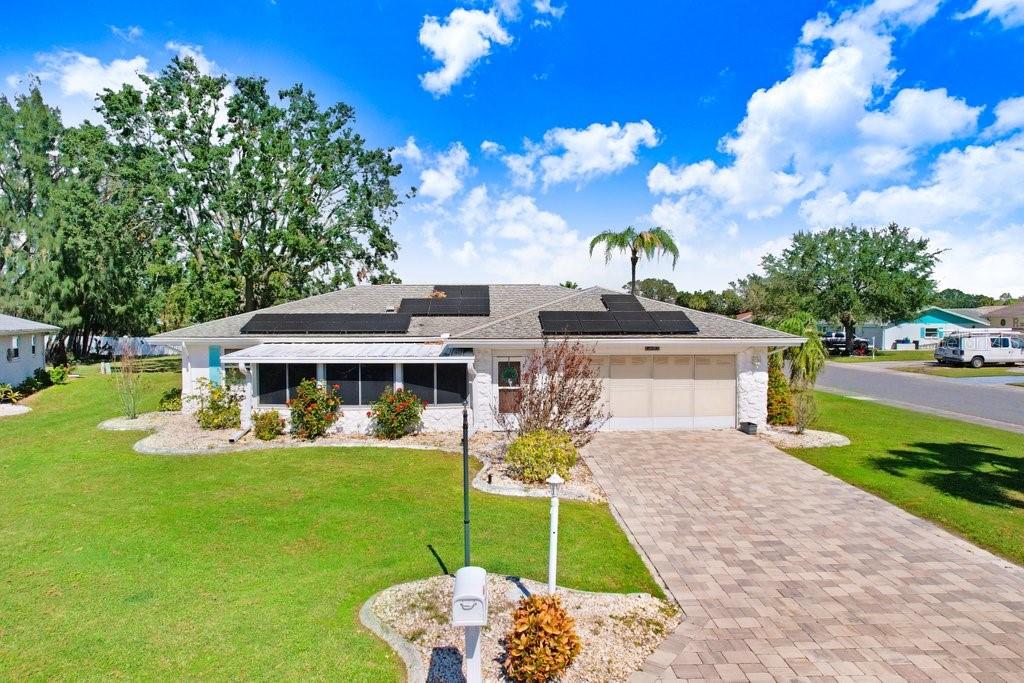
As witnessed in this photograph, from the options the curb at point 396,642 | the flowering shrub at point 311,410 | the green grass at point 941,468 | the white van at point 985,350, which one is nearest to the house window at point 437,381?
the flowering shrub at point 311,410

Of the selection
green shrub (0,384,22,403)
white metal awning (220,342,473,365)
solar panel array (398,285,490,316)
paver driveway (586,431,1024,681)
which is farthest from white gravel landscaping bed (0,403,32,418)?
paver driveway (586,431,1024,681)

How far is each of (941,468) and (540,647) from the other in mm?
13728

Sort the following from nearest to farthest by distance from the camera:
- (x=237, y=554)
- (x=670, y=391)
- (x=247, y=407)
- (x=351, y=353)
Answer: (x=237, y=554) < (x=351, y=353) < (x=247, y=407) < (x=670, y=391)

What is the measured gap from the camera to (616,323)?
17656 millimetres

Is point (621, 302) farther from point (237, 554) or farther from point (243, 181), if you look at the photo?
point (243, 181)

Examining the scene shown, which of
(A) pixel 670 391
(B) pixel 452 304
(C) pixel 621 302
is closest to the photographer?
(A) pixel 670 391

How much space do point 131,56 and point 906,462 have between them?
4063 cm

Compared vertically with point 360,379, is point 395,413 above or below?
below

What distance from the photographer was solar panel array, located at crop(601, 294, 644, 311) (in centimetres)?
1967

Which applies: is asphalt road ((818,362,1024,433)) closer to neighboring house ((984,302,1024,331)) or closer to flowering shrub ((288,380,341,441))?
flowering shrub ((288,380,341,441))

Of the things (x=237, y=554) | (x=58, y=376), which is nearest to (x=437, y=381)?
(x=237, y=554)

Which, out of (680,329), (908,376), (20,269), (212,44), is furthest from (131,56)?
(908,376)

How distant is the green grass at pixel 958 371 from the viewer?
34.0 metres

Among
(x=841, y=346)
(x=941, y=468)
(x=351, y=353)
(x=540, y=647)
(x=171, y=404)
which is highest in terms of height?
(x=351, y=353)
